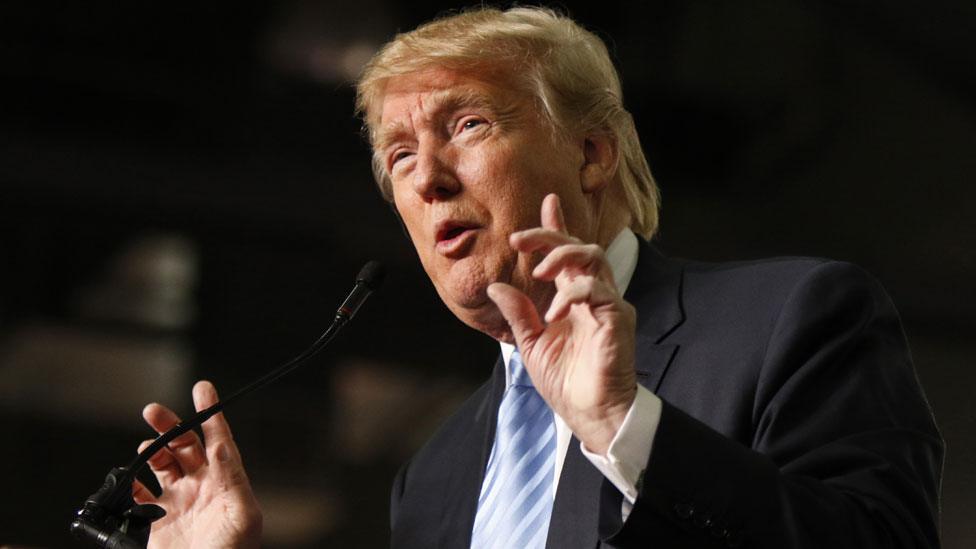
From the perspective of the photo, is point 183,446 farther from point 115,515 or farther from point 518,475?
point 518,475

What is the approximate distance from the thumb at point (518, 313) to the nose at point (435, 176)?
1.63 ft

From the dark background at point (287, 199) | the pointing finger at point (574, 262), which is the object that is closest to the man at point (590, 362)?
the pointing finger at point (574, 262)

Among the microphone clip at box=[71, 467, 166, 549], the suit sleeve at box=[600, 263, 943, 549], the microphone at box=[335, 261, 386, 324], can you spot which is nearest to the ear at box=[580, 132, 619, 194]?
the microphone at box=[335, 261, 386, 324]

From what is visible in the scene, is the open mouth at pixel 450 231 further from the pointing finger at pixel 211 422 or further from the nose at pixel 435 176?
the pointing finger at pixel 211 422

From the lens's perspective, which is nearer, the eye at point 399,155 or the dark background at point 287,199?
the eye at point 399,155

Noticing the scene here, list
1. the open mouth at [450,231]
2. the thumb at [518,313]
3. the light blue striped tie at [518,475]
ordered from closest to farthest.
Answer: the thumb at [518,313]
the light blue striped tie at [518,475]
the open mouth at [450,231]

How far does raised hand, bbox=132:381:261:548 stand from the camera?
2.01 m

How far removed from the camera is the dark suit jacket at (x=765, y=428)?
128cm

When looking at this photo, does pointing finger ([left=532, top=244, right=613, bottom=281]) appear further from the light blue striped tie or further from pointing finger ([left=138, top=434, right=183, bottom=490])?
pointing finger ([left=138, top=434, right=183, bottom=490])

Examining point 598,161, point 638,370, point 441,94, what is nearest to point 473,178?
point 441,94

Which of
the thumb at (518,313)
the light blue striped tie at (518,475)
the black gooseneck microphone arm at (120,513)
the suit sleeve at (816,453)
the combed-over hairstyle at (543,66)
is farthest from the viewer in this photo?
the combed-over hairstyle at (543,66)

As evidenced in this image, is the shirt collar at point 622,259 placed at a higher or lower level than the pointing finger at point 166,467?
higher

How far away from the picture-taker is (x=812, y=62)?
303 cm

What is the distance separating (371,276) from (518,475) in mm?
384
